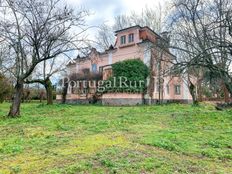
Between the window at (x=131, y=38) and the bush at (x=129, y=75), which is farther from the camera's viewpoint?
the window at (x=131, y=38)

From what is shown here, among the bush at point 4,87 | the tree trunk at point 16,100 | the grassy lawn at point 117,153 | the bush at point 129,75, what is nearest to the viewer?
the grassy lawn at point 117,153

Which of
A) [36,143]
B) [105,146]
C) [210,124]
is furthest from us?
[210,124]

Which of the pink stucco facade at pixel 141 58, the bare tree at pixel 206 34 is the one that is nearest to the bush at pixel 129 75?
the pink stucco facade at pixel 141 58

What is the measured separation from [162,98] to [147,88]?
137 inches

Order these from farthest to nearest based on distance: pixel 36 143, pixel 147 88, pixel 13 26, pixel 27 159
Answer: pixel 147 88 → pixel 13 26 → pixel 36 143 → pixel 27 159

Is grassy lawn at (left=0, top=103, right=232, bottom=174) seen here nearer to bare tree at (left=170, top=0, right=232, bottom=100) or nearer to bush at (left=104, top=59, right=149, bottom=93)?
bare tree at (left=170, top=0, right=232, bottom=100)

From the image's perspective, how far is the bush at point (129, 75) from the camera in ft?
80.9

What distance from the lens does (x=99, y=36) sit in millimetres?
38312

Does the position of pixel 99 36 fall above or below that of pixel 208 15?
above

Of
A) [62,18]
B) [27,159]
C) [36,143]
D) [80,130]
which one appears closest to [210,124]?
[80,130]

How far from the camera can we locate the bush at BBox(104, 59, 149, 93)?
24.7 metres

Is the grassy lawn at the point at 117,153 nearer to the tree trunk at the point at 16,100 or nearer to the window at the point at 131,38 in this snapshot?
the tree trunk at the point at 16,100

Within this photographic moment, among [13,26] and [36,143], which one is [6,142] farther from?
[13,26]

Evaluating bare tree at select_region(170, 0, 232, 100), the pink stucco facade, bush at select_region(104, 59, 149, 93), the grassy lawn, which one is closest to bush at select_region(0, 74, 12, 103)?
the pink stucco facade
